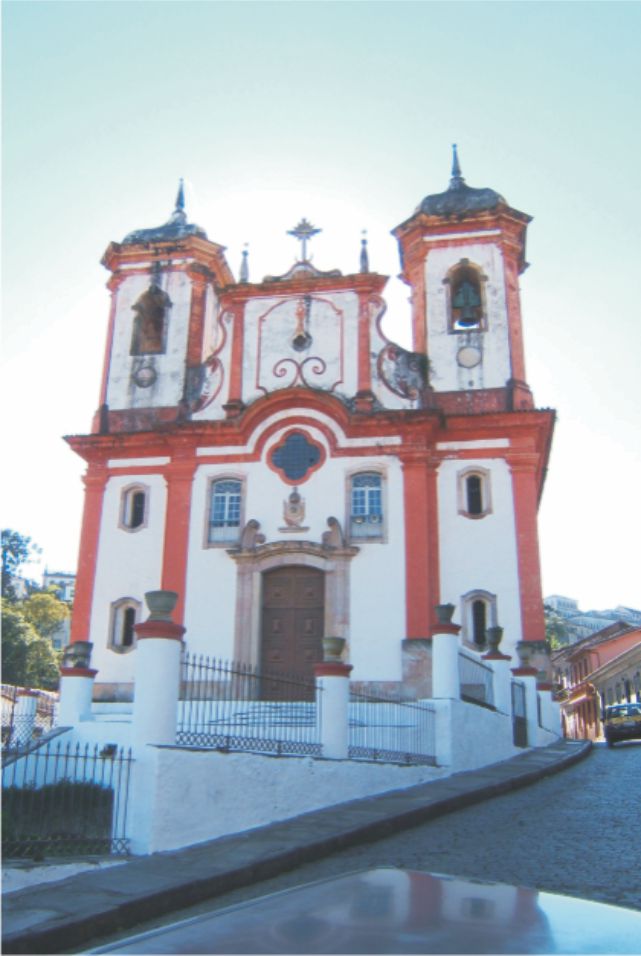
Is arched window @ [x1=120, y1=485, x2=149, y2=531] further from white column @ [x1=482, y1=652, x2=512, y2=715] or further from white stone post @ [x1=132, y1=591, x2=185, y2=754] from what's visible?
white stone post @ [x1=132, y1=591, x2=185, y2=754]

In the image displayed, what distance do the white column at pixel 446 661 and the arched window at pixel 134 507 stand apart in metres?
9.15

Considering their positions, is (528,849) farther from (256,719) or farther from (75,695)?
(75,695)

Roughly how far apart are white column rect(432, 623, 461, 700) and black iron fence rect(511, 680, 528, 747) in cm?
394

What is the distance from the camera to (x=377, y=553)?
60.1 ft

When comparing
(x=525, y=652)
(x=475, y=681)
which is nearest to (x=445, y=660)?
(x=475, y=681)

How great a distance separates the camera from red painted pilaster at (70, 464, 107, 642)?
19158 millimetres

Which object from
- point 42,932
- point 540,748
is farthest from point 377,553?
point 42,932

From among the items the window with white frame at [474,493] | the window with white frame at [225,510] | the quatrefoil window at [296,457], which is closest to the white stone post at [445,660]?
the window with white frame at [474,493]

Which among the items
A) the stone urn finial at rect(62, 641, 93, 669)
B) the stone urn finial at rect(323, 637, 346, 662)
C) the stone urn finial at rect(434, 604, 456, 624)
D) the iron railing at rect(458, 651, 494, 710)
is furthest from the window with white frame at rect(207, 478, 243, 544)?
the stone urn finial at rect(323, 637, 346, 662)

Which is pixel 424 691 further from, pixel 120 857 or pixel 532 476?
pixel 120 857

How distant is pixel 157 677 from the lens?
8.23 metres

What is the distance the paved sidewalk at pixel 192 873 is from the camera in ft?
17.1

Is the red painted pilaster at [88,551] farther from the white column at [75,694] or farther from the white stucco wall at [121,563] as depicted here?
the white column at [75,694]

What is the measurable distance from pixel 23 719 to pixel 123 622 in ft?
14.6
